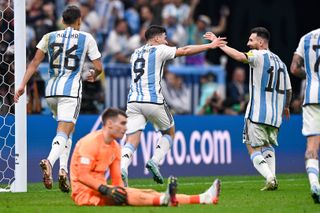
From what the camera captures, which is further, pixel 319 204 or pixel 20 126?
pixel 20 126

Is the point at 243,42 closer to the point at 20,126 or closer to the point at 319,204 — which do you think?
the point at 20,126

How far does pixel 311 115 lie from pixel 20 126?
4.56 metres

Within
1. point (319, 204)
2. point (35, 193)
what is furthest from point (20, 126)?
point (319, 204)

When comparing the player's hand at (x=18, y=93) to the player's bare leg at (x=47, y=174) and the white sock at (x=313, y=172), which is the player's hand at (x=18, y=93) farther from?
the white sock at (x=313, y=172)

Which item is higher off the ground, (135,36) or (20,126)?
(135,36)

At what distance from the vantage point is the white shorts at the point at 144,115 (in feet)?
50.3

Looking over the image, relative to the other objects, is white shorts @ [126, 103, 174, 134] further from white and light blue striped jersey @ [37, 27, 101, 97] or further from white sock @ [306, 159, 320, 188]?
white sock @ [306, 159, 320, 188]

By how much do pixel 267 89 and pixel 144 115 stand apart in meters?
1.85

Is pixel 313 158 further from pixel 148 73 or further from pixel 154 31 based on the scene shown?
pixel 154 31

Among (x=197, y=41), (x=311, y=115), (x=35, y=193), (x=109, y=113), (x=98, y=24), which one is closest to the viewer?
(x=109, y=113)

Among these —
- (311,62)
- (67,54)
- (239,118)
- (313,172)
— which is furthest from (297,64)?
(239,118)

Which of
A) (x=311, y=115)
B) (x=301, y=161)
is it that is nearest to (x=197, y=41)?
(x=301, y=161)

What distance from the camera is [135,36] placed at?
24781mm

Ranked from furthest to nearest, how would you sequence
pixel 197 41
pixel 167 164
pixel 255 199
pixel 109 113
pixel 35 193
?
pixel 197 41
pixel 167 164
pixel 35 193
pixel 255 199
pixel 109 113
